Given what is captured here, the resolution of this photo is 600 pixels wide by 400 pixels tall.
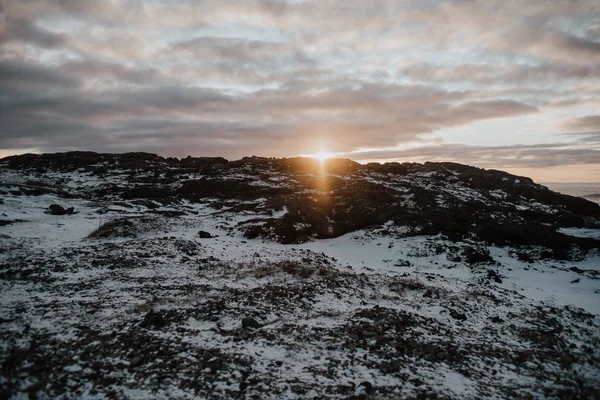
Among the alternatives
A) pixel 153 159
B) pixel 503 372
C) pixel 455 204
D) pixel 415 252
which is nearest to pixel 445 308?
pixel 503 372

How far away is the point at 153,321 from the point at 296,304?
5155 millimetres

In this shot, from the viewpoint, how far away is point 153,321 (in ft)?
34.1

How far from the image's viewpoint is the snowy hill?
8.20 m

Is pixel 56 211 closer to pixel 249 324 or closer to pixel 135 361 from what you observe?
pixel 249 324

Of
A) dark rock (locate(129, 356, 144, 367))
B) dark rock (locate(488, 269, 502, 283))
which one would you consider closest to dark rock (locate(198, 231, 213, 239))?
dark rock (locate(129, 356, 144, 367))

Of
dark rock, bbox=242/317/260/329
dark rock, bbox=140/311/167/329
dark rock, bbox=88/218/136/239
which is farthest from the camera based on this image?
dark rock, bbox=88/218/136/239

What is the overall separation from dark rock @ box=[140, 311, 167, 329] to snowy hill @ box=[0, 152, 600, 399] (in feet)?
0.40

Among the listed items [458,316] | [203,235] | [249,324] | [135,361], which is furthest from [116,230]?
[458,316]

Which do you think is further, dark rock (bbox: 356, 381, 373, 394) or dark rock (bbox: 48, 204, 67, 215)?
dark rock (bbox: 48, 204, 67, 215)

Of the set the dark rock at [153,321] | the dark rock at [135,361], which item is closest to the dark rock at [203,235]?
the dark rock at [153,321]

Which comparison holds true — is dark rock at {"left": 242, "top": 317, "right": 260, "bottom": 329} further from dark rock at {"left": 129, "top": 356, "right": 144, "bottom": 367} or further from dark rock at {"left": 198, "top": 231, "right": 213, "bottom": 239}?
dark rock at {"left": 198, "top": 231, "right": 213, "bottom": 239}

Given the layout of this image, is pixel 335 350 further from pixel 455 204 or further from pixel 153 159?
pixel 153 159

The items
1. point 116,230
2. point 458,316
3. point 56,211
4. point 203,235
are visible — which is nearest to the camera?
point 458,316

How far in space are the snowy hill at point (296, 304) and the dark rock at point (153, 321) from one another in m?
0.12
